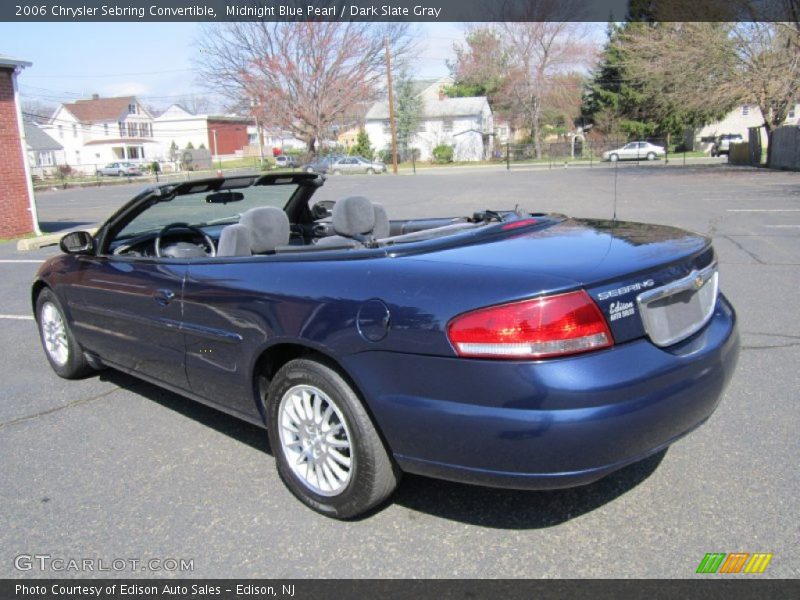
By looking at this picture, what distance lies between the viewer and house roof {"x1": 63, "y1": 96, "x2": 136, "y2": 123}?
8406 centimetres

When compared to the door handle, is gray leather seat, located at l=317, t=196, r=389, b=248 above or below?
above

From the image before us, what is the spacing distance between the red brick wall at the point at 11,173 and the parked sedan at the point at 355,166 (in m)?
35.3

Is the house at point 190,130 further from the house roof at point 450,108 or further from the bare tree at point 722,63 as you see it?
the bare tree at point 722,63

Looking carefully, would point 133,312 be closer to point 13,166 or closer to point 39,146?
point 13,166

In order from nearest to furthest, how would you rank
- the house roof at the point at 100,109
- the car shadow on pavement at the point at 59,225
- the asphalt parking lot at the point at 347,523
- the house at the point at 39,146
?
the asphalt parking lot at the point at 347,523 < the car shadow on pavement at the point at 59,225 < the house at the point at 39,146 < the house roof at the point at 100,109

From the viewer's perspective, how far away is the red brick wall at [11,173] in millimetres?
16266

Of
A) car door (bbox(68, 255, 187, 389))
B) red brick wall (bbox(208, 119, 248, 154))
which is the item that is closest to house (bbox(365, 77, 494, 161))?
red brick wall (bbox(208, 119, 248, 154))

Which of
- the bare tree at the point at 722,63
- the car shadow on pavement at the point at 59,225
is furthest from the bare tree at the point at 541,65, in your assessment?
the car shadow on pavement at the point at 59,225

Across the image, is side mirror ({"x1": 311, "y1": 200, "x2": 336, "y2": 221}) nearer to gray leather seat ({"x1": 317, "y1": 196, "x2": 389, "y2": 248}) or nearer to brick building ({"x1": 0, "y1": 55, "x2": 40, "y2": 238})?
gray leather seat ({"x1": 317, "y1": 196, "x2": 389, "y2": 248})

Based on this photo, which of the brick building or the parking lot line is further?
the brick building

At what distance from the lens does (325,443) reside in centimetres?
308

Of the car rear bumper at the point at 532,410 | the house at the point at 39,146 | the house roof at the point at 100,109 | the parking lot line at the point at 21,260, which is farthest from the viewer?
the house roof at the point at 100,109

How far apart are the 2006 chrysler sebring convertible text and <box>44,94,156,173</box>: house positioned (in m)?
87.3

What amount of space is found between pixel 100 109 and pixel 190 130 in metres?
12.3
